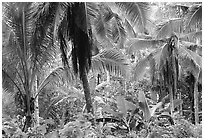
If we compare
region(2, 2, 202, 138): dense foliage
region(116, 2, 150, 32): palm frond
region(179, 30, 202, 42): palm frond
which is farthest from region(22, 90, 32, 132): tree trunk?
region(179, 30, 202, 42): palm frond

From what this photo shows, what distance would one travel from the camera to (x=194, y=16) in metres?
7.94

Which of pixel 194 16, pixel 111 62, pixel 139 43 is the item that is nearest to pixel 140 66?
pixel 139 43

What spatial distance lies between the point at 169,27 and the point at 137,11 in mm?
3874

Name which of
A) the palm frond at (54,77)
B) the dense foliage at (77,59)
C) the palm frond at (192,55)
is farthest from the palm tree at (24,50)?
the palm frond at (192,55)

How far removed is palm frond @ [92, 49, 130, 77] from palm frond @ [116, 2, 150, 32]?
142cm

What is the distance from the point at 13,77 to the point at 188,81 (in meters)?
10.5

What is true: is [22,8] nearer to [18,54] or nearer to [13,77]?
[18,54]

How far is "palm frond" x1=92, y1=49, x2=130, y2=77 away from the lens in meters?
8.57

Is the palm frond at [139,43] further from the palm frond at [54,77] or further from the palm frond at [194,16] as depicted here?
the palm frond at [54,77]

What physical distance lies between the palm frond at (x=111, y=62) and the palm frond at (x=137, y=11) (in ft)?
4.67

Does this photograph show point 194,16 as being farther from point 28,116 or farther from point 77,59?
point 28,116

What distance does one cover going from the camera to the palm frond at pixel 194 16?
790 cm

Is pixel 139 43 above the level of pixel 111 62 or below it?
above

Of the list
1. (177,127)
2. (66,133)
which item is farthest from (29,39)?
(177,127)
